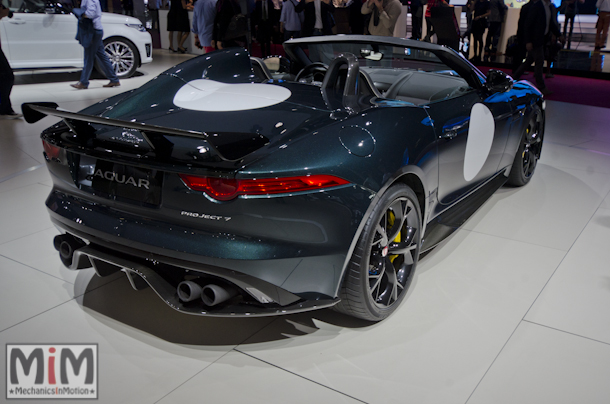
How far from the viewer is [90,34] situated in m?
7.59

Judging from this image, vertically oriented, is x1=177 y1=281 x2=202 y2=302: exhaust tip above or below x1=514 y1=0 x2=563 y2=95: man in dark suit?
below

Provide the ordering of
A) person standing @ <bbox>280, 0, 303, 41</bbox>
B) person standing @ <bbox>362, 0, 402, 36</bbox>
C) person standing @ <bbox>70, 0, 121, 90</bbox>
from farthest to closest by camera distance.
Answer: person standing @ <bbox>280, 0, 303, 41</bbox>, person standing @ <bbox>362, 0, 402, 36</bbox>, person standing @ <bbox>70, 0, 121, 90</bbox>

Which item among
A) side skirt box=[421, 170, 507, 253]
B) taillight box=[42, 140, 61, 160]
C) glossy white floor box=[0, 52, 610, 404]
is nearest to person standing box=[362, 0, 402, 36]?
side skirt box=[421, 170, 507, 253]

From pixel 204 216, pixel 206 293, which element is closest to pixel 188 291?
pixel 206 293

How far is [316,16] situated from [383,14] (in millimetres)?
1420

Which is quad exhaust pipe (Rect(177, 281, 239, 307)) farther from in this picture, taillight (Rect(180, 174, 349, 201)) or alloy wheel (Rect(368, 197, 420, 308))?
alloy wheel (Rect(368, 197, 420, 308))

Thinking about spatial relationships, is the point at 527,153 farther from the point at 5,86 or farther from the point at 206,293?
the point at 5,86

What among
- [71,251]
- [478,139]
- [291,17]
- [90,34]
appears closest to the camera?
[71,251]

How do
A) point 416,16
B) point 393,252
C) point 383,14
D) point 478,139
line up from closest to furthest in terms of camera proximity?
point 393,252
point 478,139
point 383,14
point 416,16

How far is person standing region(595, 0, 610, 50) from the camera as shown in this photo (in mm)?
13588

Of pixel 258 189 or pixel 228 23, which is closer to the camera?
pixel 258 189

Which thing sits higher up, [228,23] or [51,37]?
[228,23]

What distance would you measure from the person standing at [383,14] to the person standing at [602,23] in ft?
26.7

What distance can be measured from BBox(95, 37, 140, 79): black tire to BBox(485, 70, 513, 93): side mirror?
7627mm
